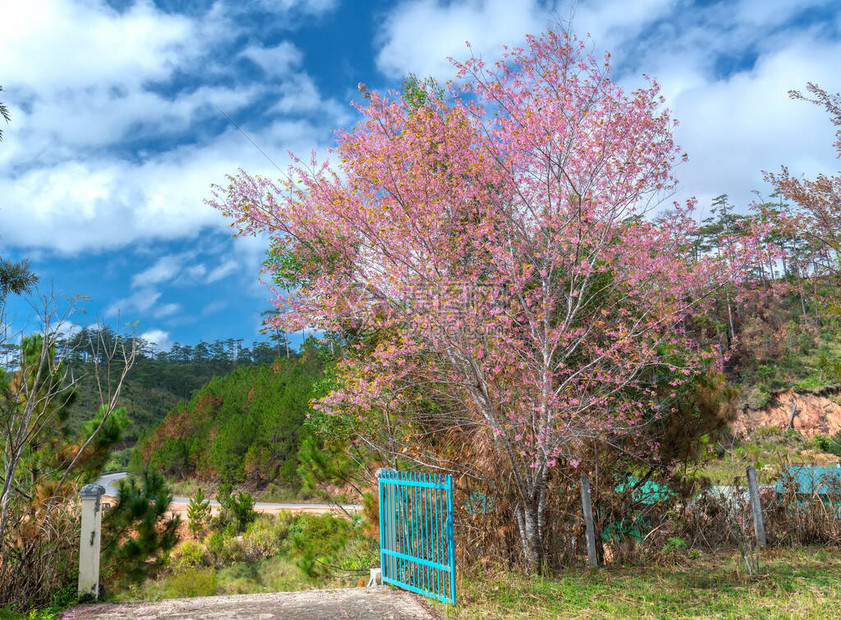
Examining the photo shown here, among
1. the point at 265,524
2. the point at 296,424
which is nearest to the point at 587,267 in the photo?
the point at 265,524

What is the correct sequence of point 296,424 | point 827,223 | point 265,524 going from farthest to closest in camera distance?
point 296,424 < point 265,524 < point 827,223

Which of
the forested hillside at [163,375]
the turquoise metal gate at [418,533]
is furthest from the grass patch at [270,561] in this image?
the forested hillside at [163,375]

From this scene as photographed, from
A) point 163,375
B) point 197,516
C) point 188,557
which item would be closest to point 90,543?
point 188,557

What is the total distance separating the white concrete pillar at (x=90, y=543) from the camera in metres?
6.84

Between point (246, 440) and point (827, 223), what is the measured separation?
25.7 meters

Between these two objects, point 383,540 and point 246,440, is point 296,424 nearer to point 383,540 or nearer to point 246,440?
point 246,440

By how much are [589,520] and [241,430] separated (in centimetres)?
2418

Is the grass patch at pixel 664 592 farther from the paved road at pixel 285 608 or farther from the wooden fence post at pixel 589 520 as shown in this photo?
the paved road at pixel 285 608

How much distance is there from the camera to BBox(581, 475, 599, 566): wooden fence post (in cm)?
765

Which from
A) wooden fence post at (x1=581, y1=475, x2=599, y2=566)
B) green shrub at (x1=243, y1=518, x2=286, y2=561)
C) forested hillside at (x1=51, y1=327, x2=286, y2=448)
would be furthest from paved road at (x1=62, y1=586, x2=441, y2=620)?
forested hillside at (x1=51, y1=327, x2=286, y2=448)

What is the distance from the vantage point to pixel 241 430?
2900 cm

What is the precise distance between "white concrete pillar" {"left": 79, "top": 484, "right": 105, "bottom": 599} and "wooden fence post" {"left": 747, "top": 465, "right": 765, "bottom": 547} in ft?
28.2

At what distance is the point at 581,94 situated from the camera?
7.68 m

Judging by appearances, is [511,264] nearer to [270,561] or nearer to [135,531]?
[135,531]
